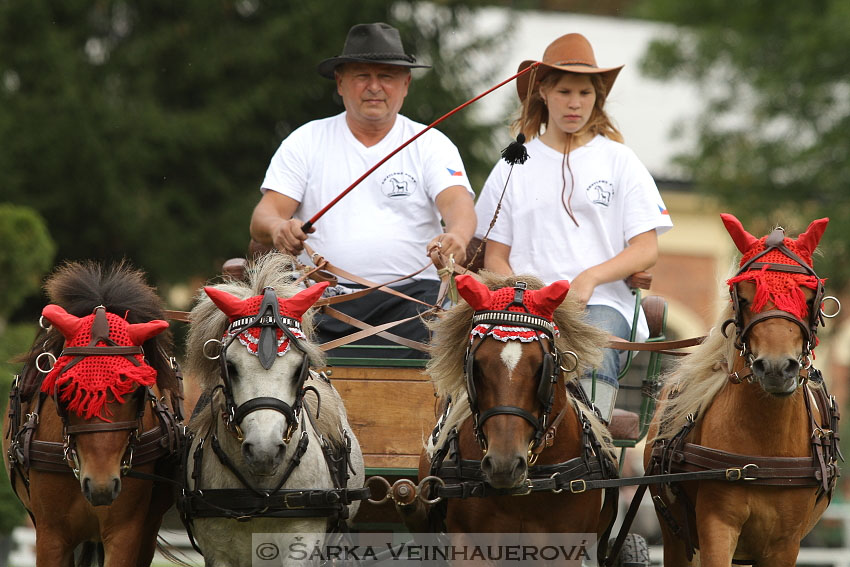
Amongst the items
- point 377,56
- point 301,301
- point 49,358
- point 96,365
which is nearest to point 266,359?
point 301,301

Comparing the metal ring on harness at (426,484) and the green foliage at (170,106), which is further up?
the green foliage at (170,106)

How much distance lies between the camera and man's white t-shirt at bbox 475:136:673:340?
6.00 metres

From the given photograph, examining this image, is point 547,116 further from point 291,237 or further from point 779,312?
point 779,312

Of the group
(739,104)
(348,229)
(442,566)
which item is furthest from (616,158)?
(739,104)

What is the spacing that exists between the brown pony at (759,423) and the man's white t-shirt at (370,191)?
1717 millimetres

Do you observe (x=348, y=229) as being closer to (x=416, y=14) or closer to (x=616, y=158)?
(x=616, y=158)

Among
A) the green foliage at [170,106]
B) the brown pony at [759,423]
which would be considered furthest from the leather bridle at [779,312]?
the green foliage at [170,106]

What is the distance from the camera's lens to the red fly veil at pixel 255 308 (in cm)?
463

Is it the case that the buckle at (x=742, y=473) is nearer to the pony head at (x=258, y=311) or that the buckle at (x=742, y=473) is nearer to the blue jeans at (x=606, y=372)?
the blue jeans at (x=606, y=372)

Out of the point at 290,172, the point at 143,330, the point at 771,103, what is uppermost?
the point at 771,103

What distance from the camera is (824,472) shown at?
484cm

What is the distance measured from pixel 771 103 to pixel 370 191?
446 inches

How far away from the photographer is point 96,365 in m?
4.68

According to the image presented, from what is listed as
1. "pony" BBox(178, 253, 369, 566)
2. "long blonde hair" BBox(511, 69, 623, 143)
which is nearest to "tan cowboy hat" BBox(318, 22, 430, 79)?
"long blonde hair" BBox(511, 69, 623, 143)
